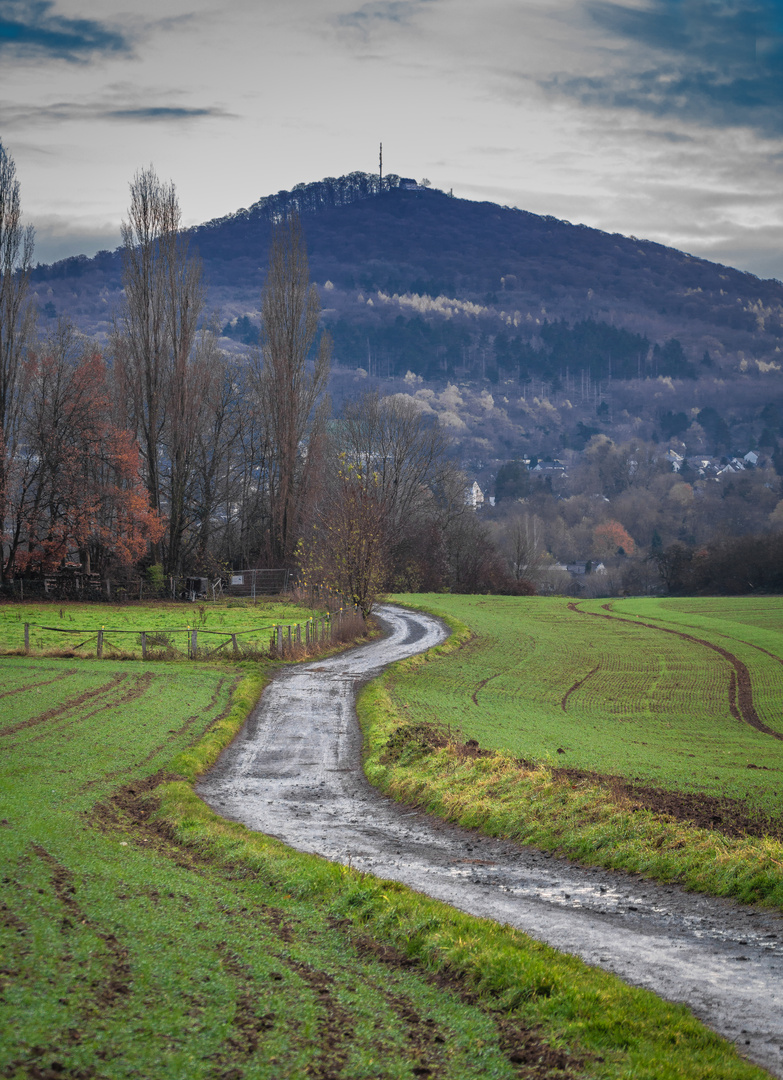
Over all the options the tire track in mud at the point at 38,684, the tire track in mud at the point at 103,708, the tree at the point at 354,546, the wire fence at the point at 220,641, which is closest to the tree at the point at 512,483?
the tree at the point at 354,546

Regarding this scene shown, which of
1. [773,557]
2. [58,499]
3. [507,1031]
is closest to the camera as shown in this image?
[507,1031]

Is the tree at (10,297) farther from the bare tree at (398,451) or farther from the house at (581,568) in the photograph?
the house at (581,568)

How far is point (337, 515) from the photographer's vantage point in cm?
4622

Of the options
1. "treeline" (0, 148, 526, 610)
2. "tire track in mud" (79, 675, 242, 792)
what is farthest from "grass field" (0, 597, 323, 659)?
"tire track in mud" (79, 675, 242, 792)

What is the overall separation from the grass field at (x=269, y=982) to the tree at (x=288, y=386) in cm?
5443

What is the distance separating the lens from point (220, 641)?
38906 millimetres

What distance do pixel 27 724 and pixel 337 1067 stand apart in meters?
17.6

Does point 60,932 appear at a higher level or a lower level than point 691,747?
higher

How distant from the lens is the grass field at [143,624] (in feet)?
116

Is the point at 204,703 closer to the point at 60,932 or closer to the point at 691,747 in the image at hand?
the point at 691,747

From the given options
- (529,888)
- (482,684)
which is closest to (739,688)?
(482,684)

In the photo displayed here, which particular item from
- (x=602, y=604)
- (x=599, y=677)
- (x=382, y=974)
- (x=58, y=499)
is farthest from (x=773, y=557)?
(x=382, y=974)

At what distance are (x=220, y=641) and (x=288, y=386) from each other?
105ft

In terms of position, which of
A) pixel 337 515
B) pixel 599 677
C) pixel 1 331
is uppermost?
pixel 1 331
